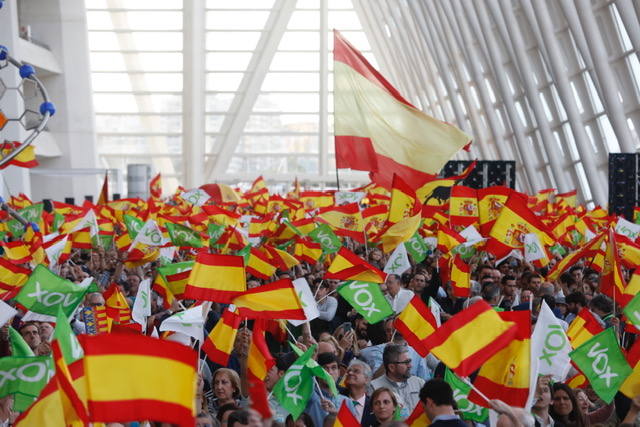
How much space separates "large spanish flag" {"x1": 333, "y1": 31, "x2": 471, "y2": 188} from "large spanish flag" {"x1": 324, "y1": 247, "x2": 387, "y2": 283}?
449cm

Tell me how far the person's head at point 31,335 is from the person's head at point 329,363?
2177 millimetres

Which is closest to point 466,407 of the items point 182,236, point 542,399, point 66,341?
point 542,399

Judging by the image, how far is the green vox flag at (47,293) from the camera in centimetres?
902

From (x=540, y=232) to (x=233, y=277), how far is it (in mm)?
6184

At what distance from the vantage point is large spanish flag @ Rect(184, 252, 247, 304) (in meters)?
9.09

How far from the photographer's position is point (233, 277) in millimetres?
9156

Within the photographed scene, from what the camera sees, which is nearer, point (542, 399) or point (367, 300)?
point (542, 399)

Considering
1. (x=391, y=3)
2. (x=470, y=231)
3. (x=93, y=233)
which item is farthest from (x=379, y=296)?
(x=391, y=3)

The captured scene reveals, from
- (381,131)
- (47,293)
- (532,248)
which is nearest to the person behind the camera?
(47,293)

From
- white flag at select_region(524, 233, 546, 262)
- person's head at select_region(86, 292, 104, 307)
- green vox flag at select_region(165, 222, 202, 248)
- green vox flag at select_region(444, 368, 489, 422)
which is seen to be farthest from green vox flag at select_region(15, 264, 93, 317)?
white flag at select_region(524, 233, 546, 262)

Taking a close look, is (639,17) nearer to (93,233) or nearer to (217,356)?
(93,233)

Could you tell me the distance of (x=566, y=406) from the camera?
750 cm

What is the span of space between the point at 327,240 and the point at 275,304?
739cm

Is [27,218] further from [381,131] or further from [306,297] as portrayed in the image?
[306,297]
